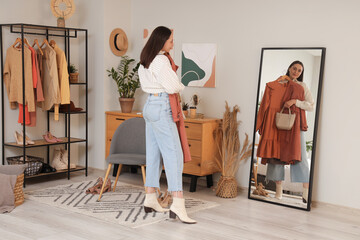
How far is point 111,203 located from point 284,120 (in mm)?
1709

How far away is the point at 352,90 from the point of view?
13.4ft

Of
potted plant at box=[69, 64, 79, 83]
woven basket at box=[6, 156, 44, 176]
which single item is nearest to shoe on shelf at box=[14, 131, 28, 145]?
woven basket at box=[6, 156, 44, 176]

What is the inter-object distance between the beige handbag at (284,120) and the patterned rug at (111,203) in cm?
92

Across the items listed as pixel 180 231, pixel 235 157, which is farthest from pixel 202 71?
pixel 180 231

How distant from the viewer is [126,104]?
5.29 m

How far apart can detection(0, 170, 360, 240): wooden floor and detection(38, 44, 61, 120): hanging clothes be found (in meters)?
1.22

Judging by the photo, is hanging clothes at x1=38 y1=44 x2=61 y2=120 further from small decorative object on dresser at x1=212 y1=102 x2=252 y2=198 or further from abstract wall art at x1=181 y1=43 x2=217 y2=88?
small decorative object on dresser at x1=212 y1=102 x2=252 y2=198

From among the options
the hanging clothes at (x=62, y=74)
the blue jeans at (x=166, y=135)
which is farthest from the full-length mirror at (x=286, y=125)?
the hanging clothes at (x=62, y=74)

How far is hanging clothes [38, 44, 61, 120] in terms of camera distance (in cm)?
493

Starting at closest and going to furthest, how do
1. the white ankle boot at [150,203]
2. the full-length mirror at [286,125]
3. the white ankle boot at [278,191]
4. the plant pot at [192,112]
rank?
1. the white ankle boot at [150,203]
2. the full-length mirror at [286,125]
3. the white ankle boot at [278,191]
4. the plant pot at [192,112]

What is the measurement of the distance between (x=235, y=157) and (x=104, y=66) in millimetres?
1861

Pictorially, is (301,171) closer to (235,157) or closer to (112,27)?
(235,157)

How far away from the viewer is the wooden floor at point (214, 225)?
3385 mm

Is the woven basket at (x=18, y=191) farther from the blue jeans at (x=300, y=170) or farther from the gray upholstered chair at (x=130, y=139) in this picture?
the blue jeans at (x=300, y=170)
